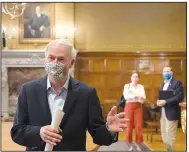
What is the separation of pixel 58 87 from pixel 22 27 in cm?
807

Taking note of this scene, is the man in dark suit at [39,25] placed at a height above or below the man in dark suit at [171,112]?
above

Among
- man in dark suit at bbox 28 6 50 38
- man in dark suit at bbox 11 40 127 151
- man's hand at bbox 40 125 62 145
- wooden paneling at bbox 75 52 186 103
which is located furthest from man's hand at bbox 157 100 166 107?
man in dark suit at bbox 28 6 50 38

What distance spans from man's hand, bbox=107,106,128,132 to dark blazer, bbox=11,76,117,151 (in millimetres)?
44

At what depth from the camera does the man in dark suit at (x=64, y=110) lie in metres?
1.71

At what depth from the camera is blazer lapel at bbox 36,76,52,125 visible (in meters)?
1.74

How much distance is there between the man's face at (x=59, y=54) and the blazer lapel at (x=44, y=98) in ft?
0.48

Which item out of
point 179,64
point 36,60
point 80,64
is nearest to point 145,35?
point 179,64

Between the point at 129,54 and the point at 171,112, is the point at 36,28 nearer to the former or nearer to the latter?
the point at 129,54

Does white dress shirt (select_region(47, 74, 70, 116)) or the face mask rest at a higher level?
the face mask

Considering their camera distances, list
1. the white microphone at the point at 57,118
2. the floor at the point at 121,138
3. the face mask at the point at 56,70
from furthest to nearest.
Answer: the floor at the point at 121,138 → the face mask at the point at 56,70 → the white microphone at the point at 57,118

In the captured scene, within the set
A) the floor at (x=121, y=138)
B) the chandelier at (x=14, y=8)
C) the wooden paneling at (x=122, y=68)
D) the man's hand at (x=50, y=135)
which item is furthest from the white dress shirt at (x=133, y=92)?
the man's hand at (x=50, y=135)

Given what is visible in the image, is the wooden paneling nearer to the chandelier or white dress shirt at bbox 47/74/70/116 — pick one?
the chandelier

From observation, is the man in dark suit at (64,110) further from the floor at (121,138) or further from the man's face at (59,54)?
the floor at (121,138)

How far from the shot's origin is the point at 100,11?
9.55 metres
